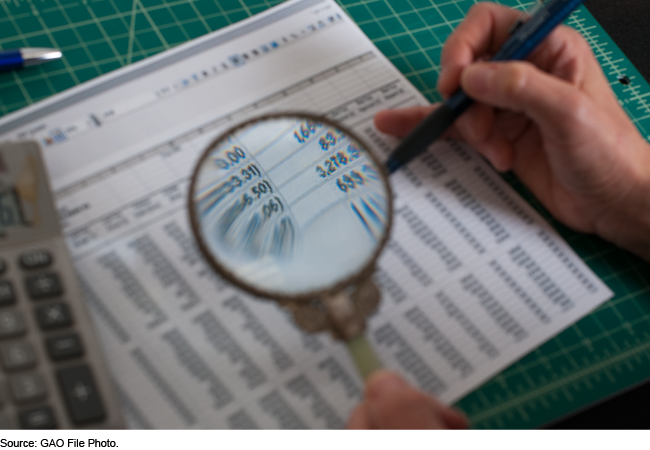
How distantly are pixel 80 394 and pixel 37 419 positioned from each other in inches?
2.0

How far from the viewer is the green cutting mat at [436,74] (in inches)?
29.1

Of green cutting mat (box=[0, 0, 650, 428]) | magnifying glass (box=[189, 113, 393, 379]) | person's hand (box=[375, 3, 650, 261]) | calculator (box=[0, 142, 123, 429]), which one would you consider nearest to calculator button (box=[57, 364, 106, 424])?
calculator (box=[0, 142, 123, 429])

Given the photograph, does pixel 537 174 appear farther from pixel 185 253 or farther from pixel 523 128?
pixel 185 253

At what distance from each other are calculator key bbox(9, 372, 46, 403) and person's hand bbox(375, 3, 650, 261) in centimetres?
57

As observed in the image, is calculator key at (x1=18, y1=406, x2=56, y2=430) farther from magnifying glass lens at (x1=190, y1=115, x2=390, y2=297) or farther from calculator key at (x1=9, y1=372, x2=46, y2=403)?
magnifying glass lens at (x1=190, y1=115, x2=390, y2=297)

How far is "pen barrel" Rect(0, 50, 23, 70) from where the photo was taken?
806 mm

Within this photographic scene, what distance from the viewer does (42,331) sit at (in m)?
0.64

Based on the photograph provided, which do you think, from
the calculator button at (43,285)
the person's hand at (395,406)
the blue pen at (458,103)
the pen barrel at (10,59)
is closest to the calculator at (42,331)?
the calculator button at (43,285)

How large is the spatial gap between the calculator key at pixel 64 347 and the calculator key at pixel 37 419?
0.06 meters

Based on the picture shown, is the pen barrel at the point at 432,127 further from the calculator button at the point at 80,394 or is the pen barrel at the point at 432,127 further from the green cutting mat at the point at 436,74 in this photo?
the calculator button at the point at 80,394

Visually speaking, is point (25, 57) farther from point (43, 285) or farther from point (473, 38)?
point (473, 38)
